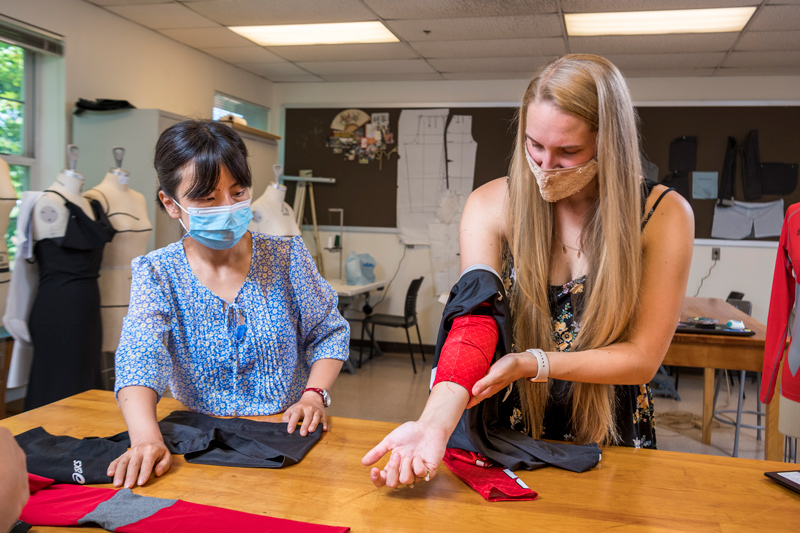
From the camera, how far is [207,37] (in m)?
4.95

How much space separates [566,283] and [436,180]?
5.09 metres

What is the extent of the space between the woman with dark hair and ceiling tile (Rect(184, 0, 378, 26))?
9.51 ft

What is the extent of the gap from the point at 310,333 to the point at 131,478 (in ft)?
2.05

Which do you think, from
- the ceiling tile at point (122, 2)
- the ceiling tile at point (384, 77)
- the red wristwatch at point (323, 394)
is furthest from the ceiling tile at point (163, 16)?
the red wristwatch at point (323, 394)

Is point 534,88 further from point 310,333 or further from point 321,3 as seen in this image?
point 321,3

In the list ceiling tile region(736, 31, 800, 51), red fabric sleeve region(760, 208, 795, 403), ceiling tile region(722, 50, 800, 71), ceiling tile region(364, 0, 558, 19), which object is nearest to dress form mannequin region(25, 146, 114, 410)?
ceiling tile region(364, 0, 558, 19)

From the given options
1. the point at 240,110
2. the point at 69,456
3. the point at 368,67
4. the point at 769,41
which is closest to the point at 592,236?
the point at 69,456

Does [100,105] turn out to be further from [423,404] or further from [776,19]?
[776,19]

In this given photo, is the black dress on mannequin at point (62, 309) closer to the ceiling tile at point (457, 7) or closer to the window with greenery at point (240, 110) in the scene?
the ceiling tile at point (457, 7)

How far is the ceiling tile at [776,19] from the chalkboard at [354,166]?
245 cm

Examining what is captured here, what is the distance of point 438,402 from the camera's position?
3.35 feet

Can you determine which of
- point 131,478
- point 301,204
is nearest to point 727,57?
point 301,204

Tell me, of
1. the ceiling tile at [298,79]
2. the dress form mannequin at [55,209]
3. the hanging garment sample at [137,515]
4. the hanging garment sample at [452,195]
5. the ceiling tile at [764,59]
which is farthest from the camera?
the ceiling tile at [298,79]

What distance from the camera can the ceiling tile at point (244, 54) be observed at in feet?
17.5
